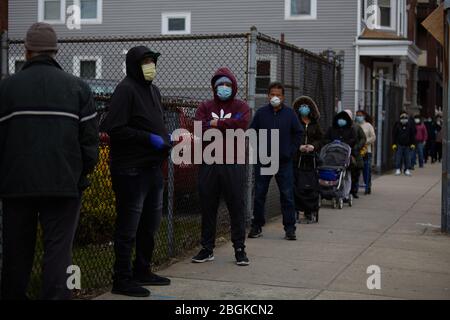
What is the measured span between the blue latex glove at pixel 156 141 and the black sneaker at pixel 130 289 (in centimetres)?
117

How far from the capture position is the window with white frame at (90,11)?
1007 inches

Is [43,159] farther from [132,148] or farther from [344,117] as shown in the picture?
→ [344,117]

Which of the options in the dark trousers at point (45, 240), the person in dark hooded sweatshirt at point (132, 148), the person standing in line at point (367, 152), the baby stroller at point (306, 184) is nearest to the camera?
the dark trousers at point (45, 240)

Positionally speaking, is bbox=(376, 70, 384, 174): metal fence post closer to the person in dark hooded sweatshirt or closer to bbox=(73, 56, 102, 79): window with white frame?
bbox=(73, 56, 102, 79): window with white frame

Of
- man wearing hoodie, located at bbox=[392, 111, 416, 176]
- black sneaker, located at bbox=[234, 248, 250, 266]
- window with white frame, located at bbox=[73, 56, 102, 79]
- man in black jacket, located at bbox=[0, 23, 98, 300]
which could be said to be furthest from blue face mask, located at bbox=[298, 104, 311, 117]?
window with white frame, located at bbox=[73, 56, 102, 79]

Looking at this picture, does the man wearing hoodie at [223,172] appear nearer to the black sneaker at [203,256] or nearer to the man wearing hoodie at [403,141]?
the black sneaker at [203,256]

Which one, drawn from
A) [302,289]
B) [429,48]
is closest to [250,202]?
[302,289]

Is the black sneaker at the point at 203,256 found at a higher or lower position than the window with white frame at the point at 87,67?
lower

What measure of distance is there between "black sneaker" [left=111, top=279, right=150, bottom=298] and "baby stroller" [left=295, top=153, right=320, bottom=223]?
4737 millimetres

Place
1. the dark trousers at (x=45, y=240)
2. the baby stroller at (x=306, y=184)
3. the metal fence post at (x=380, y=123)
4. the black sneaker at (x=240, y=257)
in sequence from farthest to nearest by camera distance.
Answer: the metal fence post at (x=380, y=123), the baby stroller at (x=306, y=184), the black sneaker at (x=240, y=257), the dark trousers at (x=45, y=240)

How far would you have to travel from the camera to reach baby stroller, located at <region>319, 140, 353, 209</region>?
12.1 metres

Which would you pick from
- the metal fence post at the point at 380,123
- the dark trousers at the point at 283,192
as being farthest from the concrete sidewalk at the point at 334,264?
the metal fence post at the point at 380,123

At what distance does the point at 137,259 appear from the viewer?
253 inches

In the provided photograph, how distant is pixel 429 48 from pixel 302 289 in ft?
115
